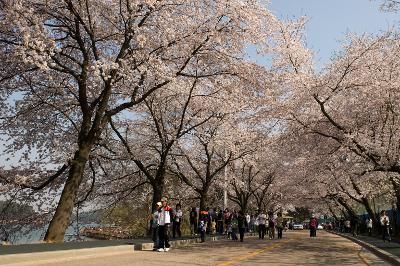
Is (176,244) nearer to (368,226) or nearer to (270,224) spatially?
(270,224)

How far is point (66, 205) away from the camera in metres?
16.6

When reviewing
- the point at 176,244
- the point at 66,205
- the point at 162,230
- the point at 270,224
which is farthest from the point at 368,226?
the point at 66,205

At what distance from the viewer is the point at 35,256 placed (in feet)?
38.2

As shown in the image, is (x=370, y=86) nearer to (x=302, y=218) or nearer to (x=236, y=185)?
(x=236, y=185)

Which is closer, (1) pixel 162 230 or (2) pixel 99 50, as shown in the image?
(1) pixel 162 230

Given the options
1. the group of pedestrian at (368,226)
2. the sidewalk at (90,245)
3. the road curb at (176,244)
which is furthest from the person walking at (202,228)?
the group of pedestrian at (368,226)

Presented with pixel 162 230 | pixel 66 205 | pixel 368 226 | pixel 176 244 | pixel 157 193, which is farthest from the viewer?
pixel 368 226

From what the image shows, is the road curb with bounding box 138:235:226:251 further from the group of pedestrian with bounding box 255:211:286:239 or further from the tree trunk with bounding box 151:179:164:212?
the group of pedestrian with bounding box 255:211:286:239

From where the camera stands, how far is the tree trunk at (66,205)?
53.7 ft

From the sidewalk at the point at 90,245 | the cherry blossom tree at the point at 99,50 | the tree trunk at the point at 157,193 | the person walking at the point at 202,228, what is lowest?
the sidewalk at the point at 90,245

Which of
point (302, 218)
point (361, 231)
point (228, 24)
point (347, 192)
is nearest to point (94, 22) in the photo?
point (228, 24)

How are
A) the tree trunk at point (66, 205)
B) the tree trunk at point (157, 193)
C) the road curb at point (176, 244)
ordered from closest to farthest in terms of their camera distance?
the tree trunk at point (66, 205)
the road curb at point (176, 244)
the tree trunk at point (157, 193)

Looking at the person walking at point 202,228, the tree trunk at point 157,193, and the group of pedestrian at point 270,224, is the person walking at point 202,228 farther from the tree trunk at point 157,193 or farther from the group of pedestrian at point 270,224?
the group of pedestrian at point 270,224

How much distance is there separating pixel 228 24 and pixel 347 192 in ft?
89.0
